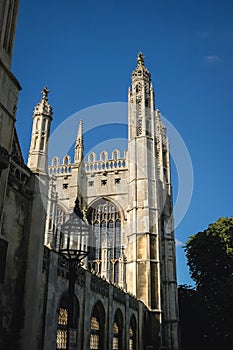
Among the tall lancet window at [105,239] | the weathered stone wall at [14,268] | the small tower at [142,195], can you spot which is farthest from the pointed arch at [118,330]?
the weathered stone wall at [14,268]

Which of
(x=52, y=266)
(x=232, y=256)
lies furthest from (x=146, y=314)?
(x=52, y=266)

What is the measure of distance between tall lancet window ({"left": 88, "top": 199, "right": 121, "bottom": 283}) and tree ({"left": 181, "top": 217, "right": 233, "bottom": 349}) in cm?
638

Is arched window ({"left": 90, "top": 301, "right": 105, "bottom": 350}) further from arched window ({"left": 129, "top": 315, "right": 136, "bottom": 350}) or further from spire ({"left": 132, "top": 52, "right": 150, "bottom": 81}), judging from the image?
spire ({"left": 132, "top": 52, "right": 150, "bottom": 81})

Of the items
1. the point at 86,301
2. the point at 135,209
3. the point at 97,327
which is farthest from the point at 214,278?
the point at 86,301

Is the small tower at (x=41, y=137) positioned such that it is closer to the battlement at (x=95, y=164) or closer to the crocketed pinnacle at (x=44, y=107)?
the crocketed pinnacle at (x=44, y=107)

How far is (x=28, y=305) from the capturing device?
29.1 ft

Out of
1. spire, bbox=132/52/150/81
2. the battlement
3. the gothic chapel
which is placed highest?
spire, bbox=132/52/150/81

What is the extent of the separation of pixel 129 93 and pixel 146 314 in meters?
18.6

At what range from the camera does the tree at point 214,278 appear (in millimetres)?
25625

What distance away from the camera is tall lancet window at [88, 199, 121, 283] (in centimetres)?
2817

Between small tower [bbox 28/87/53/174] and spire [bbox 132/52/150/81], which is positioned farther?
spire [bbox 132/52/150/81]

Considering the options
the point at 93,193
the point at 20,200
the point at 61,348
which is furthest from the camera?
the point at 93,193

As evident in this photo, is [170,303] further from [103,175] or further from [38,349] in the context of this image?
[38,349]

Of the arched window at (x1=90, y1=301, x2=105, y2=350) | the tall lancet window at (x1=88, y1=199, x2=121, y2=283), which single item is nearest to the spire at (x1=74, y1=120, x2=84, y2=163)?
the tall lancet window at (x1=88, y1=199, x2=121, y2=283)
